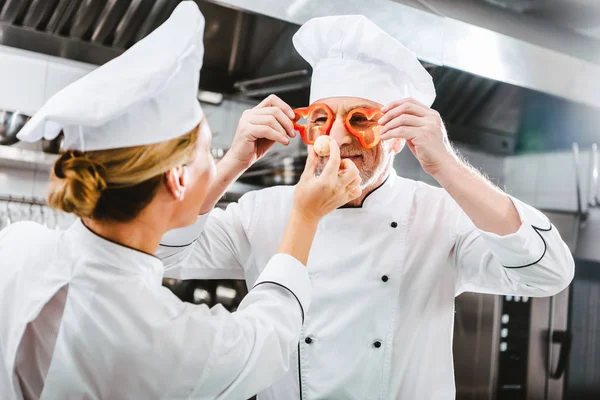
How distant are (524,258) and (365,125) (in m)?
0.60

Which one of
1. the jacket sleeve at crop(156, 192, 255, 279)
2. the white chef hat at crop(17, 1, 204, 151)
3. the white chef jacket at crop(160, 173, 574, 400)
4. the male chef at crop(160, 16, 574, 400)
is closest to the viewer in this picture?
the white chef hat at crop(17, 1, 204, 151)

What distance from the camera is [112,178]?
112 cm

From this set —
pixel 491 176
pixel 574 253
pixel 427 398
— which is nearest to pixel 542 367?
pixel 574 253

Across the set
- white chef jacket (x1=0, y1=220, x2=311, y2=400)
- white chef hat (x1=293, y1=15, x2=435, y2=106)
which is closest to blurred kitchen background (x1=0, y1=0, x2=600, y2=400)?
white chef hat (x1=293, y1=15, x2=435, y2=106)

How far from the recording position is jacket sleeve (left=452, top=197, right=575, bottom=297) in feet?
5.06

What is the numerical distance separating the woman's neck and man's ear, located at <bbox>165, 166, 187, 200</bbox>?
0.07 meters

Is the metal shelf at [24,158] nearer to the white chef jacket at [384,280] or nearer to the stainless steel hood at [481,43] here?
the stainless steel hood at [481,43]

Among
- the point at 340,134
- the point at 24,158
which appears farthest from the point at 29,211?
the point at 340,134

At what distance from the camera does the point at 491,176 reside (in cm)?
515

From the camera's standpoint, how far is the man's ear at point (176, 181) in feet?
3.88

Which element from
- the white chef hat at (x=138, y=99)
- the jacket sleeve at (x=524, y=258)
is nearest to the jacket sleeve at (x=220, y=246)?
the jacket sleeve at (x=524, y=258)

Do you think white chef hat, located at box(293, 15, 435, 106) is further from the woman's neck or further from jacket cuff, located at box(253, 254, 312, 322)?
the woman's neck

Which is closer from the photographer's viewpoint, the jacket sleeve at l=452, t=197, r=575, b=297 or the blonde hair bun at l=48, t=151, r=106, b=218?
the blonde hair bun at l=48, t=151, r=106, b=218

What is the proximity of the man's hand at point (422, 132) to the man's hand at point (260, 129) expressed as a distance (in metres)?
0.30
